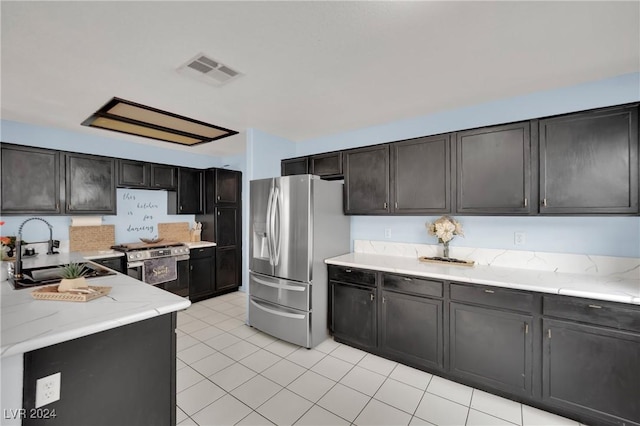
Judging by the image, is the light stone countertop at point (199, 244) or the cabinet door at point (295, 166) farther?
the light stone countertop at point (199, 244)

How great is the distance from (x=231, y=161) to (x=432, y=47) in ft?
14.0

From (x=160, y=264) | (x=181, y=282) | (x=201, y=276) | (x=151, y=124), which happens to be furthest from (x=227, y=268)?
(x=151, y=124)

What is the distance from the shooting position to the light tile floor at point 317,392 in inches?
76.9

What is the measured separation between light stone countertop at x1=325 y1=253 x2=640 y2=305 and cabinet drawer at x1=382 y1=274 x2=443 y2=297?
0.22ft

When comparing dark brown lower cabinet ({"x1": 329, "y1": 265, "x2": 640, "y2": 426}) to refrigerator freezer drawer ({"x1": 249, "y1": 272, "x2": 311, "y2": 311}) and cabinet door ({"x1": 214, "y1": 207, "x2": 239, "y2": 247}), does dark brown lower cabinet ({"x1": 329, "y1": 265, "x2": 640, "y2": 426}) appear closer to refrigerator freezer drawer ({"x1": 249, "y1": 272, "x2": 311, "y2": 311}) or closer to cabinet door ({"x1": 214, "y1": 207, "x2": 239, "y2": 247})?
refrigerator freezer drawer ({"x1": 249, "y1": 272, "x2": 311, "y2": 311})

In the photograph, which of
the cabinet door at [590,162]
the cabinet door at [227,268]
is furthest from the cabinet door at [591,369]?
the cabinet door at [227,268]

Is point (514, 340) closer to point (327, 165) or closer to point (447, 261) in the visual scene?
point (447, 261)

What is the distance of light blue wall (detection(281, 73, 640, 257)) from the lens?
86.0 inches

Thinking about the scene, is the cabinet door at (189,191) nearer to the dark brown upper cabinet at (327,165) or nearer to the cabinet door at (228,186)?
the cabinet door at (228,186)

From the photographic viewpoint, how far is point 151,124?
3406 millimetres

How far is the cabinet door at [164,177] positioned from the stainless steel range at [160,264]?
2.99 feet

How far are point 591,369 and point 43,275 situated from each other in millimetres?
4152

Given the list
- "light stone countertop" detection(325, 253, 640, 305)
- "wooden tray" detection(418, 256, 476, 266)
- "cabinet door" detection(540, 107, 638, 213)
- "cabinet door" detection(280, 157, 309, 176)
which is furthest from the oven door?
"cabinet door" detection(540, 107, 638, 213)

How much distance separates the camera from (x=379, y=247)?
3.40 m
